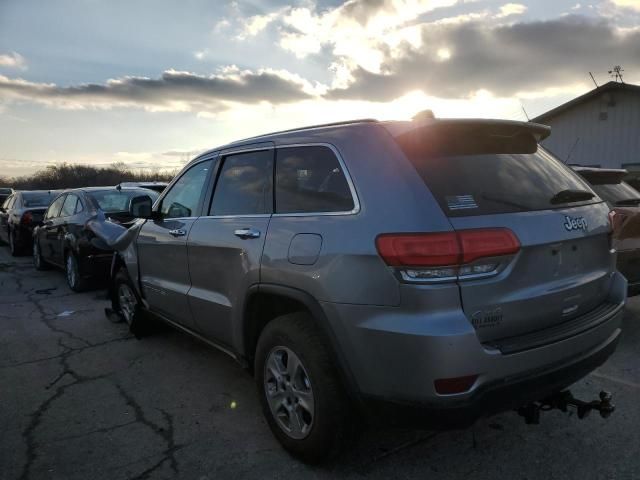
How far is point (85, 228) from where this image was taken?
7.37m

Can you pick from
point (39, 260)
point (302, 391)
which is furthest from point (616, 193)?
point (39, 260)

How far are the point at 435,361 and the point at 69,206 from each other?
25.7ft

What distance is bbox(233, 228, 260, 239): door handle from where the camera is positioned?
310cm

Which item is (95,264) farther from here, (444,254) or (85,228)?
(444,254)

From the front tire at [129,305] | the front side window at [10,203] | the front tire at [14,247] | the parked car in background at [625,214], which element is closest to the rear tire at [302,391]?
the front tire at [129,305]

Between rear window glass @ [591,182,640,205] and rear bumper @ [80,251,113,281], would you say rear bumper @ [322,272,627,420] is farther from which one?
rear bumper @ [80,251,113,281]

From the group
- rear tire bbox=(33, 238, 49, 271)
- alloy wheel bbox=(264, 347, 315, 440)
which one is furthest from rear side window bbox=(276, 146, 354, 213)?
rear tire bbox=(33, 238, 49, 271)

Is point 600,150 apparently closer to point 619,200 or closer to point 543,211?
point 619,200

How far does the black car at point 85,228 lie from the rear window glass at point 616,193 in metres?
5.46

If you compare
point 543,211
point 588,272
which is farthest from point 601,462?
point 543,211

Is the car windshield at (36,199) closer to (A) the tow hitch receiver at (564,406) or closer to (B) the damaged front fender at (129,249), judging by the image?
(B) the damaged front fender at (129,249)

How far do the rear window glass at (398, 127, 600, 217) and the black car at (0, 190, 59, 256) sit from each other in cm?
1121

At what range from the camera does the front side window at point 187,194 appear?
4.04 meters

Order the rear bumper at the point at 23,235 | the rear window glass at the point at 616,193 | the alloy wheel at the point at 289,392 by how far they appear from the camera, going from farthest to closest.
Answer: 1. the rear bumper at the point at 23,235
2. the rear window glass at the point at 616,193
3. the alloy wheel at the point at 289,392
